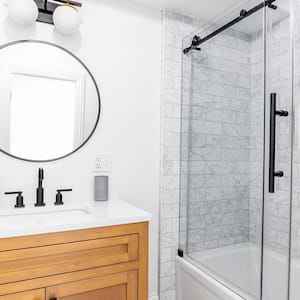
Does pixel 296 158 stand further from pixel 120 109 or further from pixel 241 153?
pixel 120 109

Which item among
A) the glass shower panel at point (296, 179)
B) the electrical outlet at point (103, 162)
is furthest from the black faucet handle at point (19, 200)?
the glass shower panel at point (296, 179)

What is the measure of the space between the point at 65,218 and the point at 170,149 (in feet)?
3.23

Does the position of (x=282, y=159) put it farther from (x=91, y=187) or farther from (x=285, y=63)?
(x=91, y=187)

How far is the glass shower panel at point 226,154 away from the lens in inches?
62.1

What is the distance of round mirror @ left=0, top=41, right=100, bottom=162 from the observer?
5.41 feet

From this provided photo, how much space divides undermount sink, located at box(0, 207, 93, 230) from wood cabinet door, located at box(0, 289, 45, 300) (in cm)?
28

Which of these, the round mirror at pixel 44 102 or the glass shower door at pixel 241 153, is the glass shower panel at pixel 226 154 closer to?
the glass shower door at pixel 241 153

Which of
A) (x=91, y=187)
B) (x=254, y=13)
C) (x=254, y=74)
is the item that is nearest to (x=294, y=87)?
(x=254, y=74)

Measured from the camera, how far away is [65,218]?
4.55 ft

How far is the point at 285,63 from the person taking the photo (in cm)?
139

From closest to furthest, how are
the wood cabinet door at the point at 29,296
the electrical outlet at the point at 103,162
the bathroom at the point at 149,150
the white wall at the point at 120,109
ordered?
1. the wood cabinet door at the point at 29,296
2. the bathroom at the point at 149,150
3. the white wall at the point at 120,109
4. the electrical outlet at the point at 103,162

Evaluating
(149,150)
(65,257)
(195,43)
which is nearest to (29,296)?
(65,257)

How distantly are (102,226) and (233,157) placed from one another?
965 millimetres

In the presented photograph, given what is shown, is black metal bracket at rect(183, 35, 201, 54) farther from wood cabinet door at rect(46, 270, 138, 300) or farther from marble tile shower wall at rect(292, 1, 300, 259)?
wood cabinet door at rect(46, 270, 138, 300)
